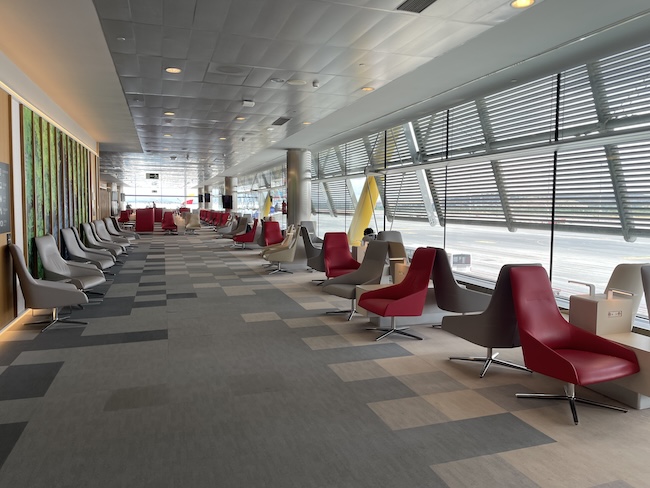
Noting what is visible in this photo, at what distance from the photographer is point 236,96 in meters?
8.83

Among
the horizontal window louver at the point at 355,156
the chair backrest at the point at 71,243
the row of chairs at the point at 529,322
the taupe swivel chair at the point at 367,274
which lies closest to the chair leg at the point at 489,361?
the row of chairs at the point at 529,322

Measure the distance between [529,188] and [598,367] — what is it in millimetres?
5515

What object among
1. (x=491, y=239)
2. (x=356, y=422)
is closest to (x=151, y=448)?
(x=356, y=422)

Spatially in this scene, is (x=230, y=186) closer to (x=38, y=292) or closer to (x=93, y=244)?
(x=93, y=244)

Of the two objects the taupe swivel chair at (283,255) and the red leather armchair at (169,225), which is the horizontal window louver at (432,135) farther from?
the red leather armchair at (169,225)

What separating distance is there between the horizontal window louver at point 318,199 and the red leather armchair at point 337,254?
32.3 ft

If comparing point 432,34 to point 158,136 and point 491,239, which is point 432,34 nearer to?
point 491,239

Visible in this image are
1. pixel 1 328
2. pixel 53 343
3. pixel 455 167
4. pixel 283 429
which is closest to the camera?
pixel 283 429

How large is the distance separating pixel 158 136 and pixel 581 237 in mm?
11002

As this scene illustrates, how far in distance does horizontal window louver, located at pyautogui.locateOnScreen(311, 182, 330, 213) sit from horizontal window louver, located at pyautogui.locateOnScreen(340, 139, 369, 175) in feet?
9.04

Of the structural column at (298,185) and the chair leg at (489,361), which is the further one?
the structural column at (298,185)

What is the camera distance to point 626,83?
20.7 ft

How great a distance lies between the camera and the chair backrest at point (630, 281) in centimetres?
419

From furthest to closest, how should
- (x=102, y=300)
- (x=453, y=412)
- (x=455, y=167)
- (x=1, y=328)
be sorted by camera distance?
1. (x=455, y=167)
2. (x=102, y=300)
3. (x=1, y=328)
4. (x=453, y=412)
